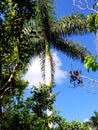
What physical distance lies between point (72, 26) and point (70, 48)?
1700 millimetres

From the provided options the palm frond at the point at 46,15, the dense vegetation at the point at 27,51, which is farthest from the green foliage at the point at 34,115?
the palm frond at the point at 46,15

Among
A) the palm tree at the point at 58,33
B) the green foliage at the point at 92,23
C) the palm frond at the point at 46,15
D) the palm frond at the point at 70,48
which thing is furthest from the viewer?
the palm frond at the point at 70,48

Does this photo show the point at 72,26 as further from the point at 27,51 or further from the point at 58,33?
the point at 27,51

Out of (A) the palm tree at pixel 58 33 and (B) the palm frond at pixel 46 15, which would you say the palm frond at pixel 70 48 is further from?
(B) the palm frond at pixel 46 15

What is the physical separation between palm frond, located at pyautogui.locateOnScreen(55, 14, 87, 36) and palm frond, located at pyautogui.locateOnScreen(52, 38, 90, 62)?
2.29 feet

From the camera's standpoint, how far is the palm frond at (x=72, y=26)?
3391 cm

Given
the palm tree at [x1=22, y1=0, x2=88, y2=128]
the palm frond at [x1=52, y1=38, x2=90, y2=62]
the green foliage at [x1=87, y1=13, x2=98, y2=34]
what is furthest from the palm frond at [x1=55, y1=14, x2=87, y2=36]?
the green foliage at [x1=87, y1=13, x2=98, y2=34]

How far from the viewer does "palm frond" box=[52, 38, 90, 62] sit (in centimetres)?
3388

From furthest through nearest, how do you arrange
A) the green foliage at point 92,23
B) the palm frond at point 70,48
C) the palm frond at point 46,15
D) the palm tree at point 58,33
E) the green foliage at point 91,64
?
1. the palm frond at point 70,48
2. the palm tree at point 58,33
3. the palm frond at point 46,15
4. the green foliage at point 92,23
5. the green foliage at point 91,64

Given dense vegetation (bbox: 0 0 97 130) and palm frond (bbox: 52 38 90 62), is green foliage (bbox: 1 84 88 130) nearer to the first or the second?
dense vegetation (bbox: 0 0 97 130)

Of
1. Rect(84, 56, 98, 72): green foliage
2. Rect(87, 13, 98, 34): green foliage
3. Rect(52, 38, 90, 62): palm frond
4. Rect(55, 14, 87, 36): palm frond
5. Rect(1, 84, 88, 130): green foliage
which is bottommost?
Rect(84, 56, 98, 72): green foliage

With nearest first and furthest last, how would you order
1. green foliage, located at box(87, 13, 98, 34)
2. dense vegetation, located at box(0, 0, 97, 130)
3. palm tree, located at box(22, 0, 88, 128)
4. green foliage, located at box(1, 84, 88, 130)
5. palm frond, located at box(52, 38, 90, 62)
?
1. green foliage, located at box(87, 13, 98, 34)
2. dense vegetation, located at box(0, 0, 97, 130)
3. green foliage, located at box(1, 84, 88, 130)
4. palm tree, located at box(22, 0, 88, 128)
5. palm frond, located at box(52, 38, 90, 62)

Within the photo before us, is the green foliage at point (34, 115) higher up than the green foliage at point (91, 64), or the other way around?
the green foliage at point (34, 115)

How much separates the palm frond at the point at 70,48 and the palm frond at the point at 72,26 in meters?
0.70
